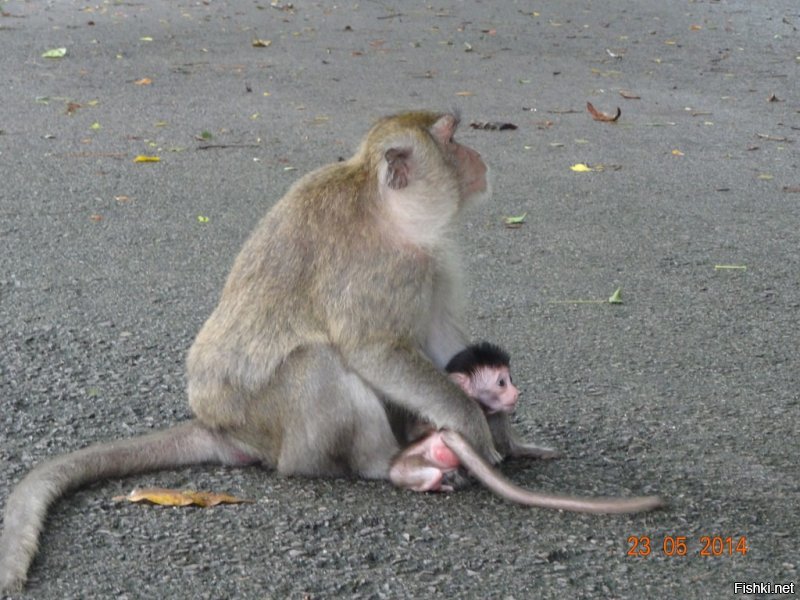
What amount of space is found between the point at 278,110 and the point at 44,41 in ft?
11.6

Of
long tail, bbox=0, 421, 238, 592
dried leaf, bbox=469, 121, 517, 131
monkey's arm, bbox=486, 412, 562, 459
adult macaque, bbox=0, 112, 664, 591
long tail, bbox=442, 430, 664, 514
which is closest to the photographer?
long tail, bbox=0, 421, 238, 592

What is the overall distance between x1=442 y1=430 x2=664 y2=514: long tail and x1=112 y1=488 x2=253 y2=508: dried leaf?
61 cm

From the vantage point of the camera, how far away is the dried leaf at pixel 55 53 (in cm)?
1083

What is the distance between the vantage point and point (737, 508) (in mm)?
3447

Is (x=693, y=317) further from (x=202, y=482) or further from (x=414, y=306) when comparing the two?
(x=202, y=482)

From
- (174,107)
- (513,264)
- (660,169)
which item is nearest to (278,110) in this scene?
(174,107)

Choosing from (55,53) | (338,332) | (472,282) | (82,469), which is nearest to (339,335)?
(338,332)

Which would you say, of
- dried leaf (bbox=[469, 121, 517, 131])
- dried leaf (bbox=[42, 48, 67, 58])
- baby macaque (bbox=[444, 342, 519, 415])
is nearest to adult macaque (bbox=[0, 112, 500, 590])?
baby macaque (bbox=[444, 342, 519, 415])

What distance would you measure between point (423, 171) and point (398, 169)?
0.23ft

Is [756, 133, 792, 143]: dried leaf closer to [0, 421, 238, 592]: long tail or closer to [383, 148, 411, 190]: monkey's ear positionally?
[383, 148, 411, 190]: monkey's ear

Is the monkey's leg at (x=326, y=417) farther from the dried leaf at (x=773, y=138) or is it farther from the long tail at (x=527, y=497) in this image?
the dried leaf at (x=773, y=138)

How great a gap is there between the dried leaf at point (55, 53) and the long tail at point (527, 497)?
835 cm

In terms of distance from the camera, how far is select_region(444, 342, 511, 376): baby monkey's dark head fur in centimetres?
362

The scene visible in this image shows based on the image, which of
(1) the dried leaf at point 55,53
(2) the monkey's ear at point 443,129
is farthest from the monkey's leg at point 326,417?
(1) the dried leaf at point 55,53
